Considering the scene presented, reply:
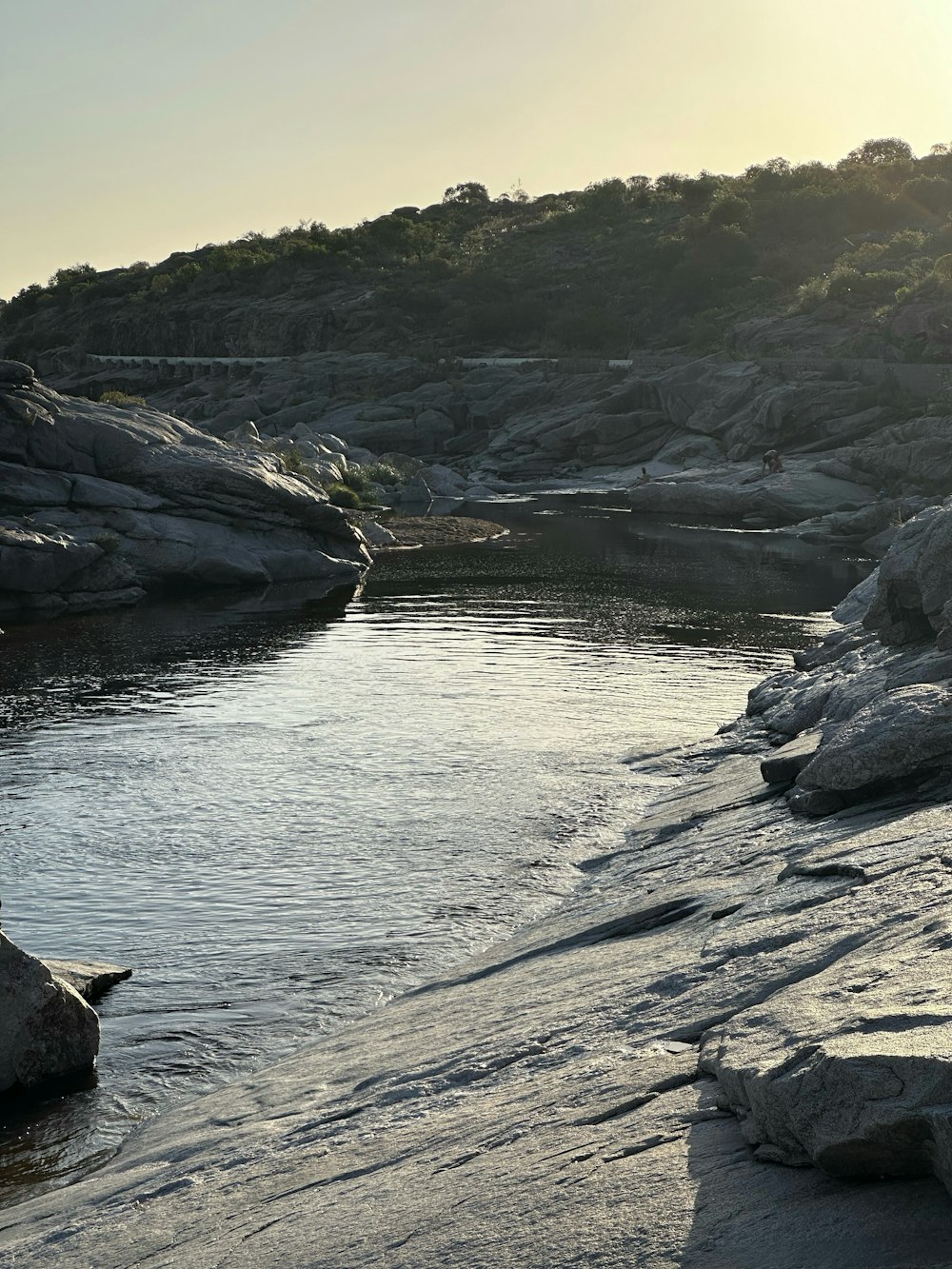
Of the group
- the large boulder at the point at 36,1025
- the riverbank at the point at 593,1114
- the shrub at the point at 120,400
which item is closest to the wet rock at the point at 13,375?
the shrub at the point at 120,400

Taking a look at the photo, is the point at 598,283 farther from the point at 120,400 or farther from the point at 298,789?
the point at 298,789

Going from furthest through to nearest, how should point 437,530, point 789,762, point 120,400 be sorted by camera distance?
point 437,530, point 120,400, point 789,762

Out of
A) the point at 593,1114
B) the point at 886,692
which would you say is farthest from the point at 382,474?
the point at 593,1114

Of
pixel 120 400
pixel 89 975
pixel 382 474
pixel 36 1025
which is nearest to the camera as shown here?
pixel 36 1025

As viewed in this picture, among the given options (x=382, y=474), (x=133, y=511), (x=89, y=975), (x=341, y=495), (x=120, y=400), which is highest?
(x=120, y=400)

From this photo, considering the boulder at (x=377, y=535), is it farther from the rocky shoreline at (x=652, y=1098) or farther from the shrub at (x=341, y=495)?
the rocky shoreline at (x=652, y=1098)

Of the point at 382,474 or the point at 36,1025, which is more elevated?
the point at 382,474

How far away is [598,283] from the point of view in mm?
122812

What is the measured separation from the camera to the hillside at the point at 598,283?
87000mm

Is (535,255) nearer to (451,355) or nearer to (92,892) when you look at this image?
(451,355)

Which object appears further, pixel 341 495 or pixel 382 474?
pixel 382 474

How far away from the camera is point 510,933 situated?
1464cm

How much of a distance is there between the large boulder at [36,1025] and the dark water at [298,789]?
0.32m

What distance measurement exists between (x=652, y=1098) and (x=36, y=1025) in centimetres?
624
